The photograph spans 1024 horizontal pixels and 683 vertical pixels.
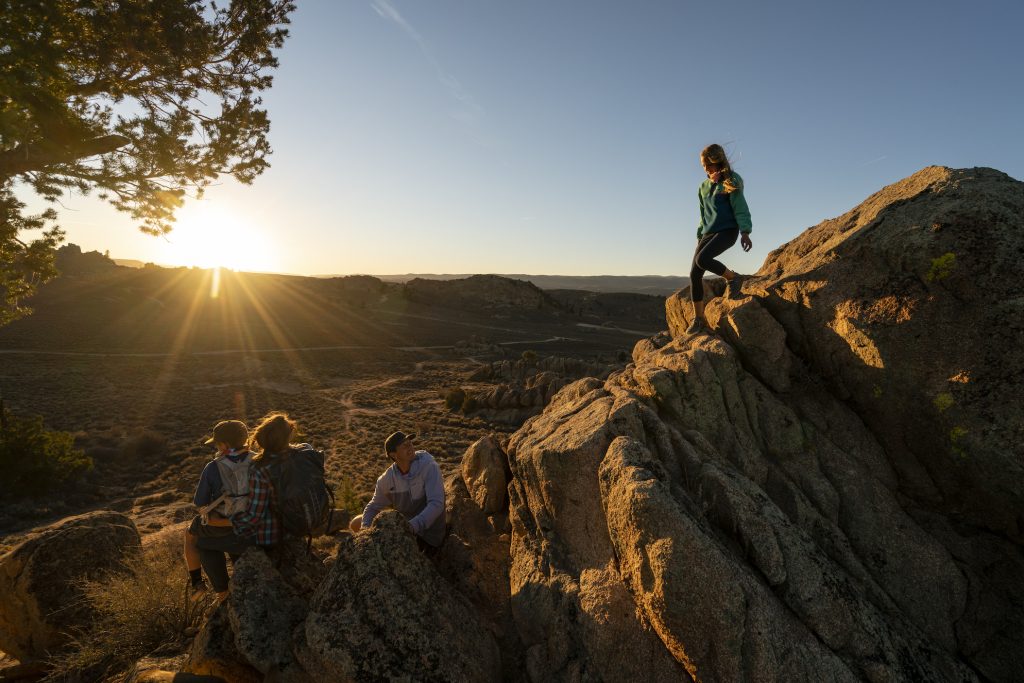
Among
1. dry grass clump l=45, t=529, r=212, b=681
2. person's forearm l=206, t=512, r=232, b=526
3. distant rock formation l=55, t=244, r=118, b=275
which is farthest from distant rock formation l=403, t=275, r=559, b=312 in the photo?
person's forearm l=206, t=512, r=232, b=526

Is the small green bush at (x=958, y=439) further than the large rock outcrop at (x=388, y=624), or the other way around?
the small green bush at (x=958, y=439)

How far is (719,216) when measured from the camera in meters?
7.54

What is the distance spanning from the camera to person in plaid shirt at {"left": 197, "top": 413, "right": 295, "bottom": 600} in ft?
19.3

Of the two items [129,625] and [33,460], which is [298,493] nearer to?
[129,625]

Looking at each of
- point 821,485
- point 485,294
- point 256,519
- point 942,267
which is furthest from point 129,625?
point 485,294

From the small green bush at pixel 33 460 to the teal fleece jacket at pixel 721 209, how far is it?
79.4ft

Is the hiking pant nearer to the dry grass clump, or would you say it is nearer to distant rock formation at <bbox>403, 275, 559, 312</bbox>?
the dry grass clump

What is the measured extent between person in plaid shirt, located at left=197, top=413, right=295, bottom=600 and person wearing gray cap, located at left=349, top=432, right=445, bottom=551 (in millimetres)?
1218

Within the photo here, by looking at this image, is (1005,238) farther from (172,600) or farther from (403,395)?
(403,395)

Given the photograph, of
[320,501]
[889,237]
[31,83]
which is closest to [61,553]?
[320,501]

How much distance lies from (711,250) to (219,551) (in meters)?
8.45

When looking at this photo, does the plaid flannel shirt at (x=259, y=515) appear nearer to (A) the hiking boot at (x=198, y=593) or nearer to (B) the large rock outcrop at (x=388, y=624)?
(B) the large rock outcrop at (x=388, y=624)

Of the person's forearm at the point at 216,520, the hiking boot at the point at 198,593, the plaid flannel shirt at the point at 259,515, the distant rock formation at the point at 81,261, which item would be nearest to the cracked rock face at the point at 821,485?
the plaid flannel shirt at the point at 259,515

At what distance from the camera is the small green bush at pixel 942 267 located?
5738 millimetres
